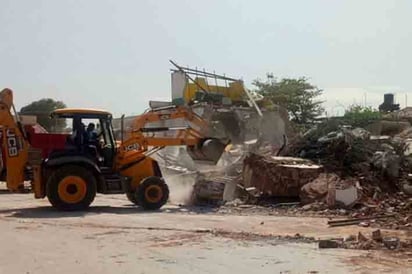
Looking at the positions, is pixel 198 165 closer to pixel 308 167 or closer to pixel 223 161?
pixel 223 161

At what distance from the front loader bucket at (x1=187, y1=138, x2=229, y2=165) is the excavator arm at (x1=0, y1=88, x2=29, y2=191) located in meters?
5.12

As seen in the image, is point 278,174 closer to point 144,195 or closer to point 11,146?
point 144,195

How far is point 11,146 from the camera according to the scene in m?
18.9

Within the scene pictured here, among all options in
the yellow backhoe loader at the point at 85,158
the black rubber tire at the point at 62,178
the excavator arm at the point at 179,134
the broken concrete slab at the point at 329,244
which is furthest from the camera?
the excavator arm at the point at 179,134

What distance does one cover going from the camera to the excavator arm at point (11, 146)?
61.7 ft

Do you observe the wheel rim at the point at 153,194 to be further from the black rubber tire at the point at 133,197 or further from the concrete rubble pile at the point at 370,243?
the concrete rubble pile at the point at 370,243

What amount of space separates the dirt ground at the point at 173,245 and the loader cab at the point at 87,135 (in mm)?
1939

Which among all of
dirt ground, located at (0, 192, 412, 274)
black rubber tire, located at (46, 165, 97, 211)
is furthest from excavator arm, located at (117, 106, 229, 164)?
dirt ground, located at (0, 192, 412, 274)

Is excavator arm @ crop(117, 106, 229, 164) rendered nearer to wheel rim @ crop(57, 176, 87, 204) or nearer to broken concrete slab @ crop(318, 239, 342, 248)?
wheel rim @ crop(57, 176, 87, 204)

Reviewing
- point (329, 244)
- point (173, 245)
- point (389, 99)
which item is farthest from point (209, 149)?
point (389, 99)

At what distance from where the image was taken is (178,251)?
1152 centimetres

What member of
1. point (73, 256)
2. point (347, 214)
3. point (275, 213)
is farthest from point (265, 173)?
point (73, 256)

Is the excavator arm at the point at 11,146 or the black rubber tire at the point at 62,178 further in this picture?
the excavator arm at the point at 11,146

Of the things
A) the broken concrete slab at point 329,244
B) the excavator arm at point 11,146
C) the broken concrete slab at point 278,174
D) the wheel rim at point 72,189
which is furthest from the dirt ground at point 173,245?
the broken concrete slab at point 278,174
